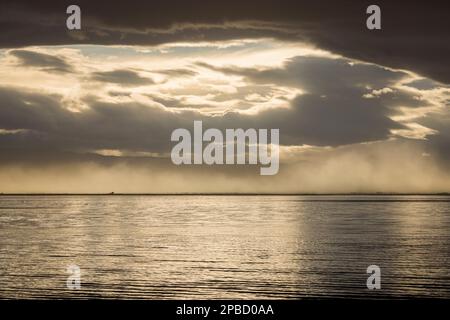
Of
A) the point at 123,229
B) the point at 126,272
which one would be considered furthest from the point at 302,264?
the point at 123,229

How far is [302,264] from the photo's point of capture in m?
56.8

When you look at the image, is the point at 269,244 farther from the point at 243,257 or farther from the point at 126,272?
the point at 126,272

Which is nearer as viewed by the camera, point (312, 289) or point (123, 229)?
point (312, 289)

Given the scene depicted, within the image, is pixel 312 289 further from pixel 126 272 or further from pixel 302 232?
pixel 302 232
